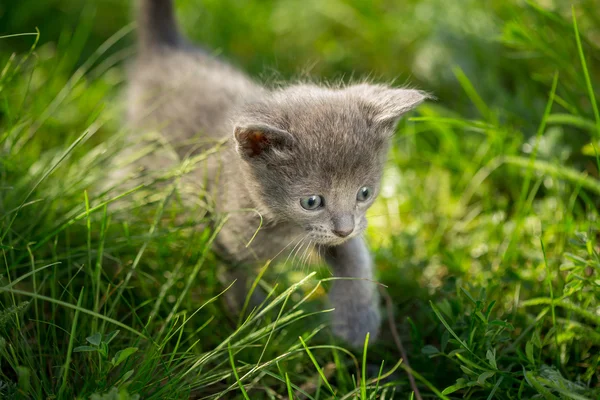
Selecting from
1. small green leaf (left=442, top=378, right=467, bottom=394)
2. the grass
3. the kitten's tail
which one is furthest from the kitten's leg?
the kitten's tail

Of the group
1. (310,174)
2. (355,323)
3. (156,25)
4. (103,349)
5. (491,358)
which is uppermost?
(156,25)

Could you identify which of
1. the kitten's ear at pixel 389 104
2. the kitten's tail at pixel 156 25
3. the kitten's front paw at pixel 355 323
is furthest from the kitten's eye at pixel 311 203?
the kitten's tail at pixel 156 25

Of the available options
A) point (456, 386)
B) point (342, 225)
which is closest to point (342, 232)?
point (342, 225)

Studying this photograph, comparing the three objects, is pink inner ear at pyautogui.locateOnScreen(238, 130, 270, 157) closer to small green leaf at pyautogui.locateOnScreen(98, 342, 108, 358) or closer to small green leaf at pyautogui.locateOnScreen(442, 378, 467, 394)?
small green leaf at pyautogui.locateOnScreen(98, 342, 108, 358)

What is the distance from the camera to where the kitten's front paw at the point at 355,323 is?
2.03 meters

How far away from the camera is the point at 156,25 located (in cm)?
309

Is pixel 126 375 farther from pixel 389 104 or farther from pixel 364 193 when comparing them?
pixel 389 104

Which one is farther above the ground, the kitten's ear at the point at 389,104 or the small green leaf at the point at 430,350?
the kitten's ear at the point at 389,104

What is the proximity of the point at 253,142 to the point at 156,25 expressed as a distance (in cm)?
162

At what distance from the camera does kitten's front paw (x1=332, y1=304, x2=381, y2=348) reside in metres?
2.03

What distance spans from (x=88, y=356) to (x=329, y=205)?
885 millimetres

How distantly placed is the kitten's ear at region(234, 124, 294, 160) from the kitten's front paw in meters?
0.65

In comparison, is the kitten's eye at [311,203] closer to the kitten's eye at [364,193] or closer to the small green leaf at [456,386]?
the kitten's eye at [364,193]

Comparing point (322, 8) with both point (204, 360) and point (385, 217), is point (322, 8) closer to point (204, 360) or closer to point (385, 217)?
point (385, 217)
